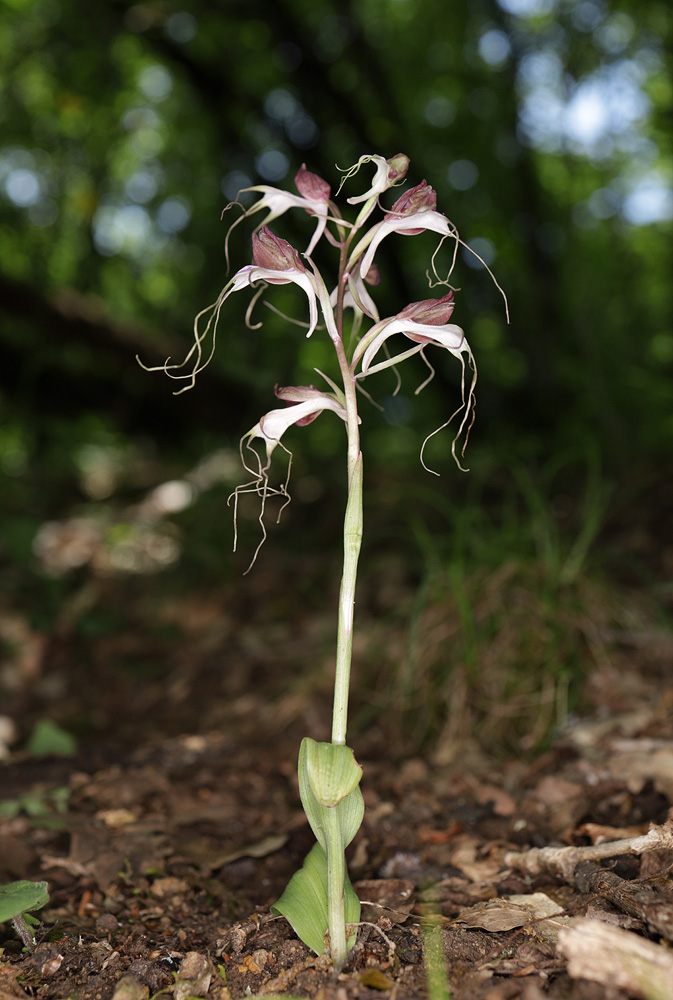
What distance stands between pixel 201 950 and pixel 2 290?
12.6 feet

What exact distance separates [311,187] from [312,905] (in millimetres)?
1268

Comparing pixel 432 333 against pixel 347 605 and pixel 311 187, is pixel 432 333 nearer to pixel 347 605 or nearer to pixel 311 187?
pixel 311 187

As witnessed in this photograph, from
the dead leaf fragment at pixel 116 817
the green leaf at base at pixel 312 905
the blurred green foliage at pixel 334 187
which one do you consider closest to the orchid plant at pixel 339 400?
the green leaf at base at pixel 312 905

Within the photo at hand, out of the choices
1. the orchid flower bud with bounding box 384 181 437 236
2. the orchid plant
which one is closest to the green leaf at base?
the orchid plant

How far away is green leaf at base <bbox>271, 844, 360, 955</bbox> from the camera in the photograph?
1.26 meters

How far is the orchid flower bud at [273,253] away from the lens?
4.11 ft

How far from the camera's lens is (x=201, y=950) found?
1.36 meters

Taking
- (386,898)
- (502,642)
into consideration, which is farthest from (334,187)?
(386,898)

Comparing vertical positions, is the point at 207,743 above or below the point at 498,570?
below

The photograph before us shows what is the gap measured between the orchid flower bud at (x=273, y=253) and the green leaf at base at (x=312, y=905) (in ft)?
3.44

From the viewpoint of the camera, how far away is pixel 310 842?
6.25ft

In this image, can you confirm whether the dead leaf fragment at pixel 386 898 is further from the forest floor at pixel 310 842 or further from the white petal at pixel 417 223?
the white petal at pixel 417 223

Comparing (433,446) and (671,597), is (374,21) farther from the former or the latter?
(671,597)

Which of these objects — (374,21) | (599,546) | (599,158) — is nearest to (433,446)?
(599,546)
